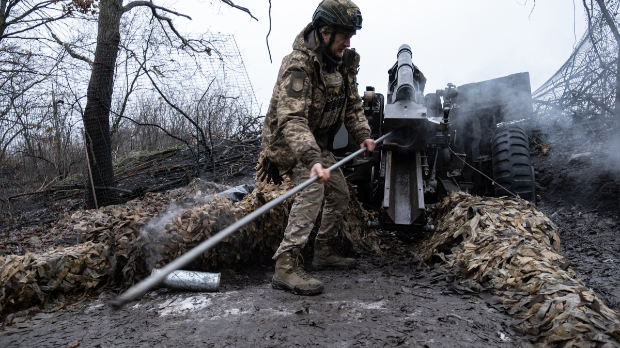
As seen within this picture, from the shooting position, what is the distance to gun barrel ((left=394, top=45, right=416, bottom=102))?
4500 mm

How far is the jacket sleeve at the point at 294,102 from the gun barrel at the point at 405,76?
5.30ft

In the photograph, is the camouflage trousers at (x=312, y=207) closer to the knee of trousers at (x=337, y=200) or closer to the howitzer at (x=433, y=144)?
the knee of trousers at (x=337, y=200)

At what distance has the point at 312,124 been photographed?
3.55m

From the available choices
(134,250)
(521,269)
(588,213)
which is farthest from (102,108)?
(588,213)

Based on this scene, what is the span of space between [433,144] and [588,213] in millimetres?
2417

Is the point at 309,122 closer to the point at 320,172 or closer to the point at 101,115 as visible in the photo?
the point at 320,172

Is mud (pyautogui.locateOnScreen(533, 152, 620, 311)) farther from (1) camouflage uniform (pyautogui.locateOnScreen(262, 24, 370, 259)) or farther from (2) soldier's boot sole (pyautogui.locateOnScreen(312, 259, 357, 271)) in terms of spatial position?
(1) camouflage uniform (pyautogui.locateOnScreen(262, 24, 370, 259))

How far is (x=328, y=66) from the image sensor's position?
3520 mm

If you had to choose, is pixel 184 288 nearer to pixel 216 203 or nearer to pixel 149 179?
pixel 216 203

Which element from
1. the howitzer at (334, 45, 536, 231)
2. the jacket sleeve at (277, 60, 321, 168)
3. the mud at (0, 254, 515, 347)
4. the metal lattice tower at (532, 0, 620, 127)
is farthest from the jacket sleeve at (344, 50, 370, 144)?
the metal lattice tower at (532, 0, 620, 127)

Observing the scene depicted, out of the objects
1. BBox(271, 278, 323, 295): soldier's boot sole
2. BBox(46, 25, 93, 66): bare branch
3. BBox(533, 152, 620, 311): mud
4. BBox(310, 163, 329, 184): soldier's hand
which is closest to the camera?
BBox(310, 163, 329, 184): soldier's hand

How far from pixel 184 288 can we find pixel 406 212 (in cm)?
224

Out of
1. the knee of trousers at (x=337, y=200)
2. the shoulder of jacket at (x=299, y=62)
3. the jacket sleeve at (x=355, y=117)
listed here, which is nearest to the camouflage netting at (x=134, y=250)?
the knee of trousers at (x=337, y=200)

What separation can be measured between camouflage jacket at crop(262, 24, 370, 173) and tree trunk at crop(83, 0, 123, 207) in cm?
439
